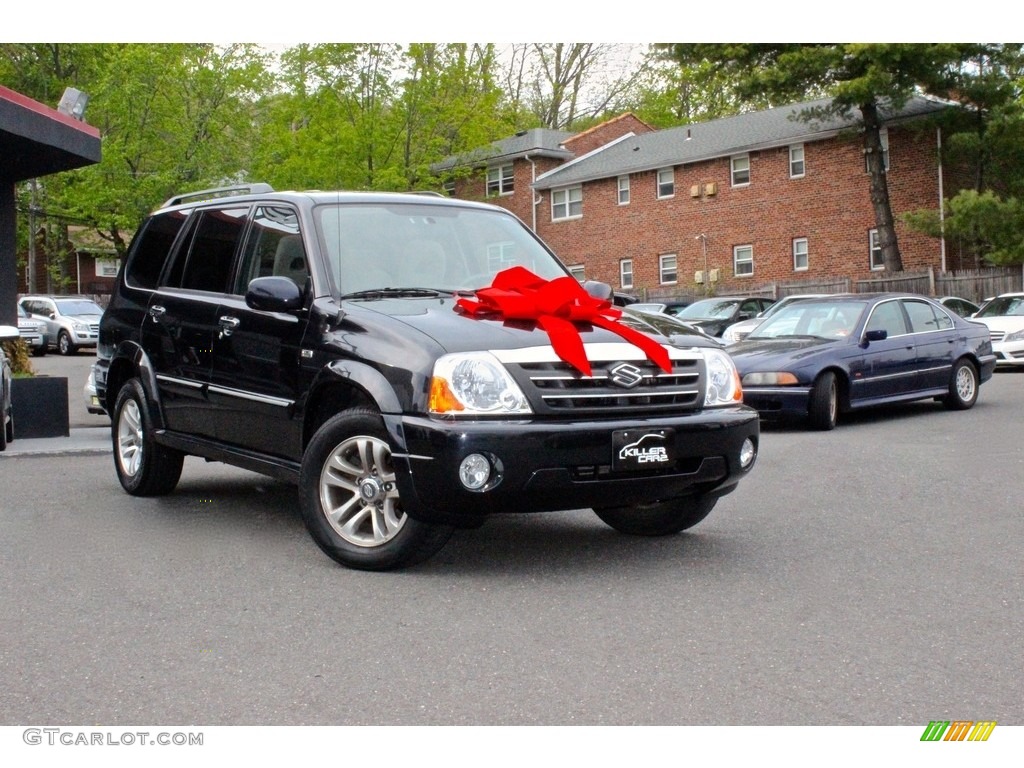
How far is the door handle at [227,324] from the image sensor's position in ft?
22.6

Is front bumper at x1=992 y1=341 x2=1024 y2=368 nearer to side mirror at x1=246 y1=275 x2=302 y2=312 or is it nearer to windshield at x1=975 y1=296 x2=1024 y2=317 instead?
windshield at x1=975 y1=296 x2=1024 y2=317

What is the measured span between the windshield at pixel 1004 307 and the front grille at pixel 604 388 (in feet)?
62.5

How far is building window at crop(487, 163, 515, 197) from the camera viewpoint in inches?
2032

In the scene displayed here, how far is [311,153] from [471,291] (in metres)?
35.3

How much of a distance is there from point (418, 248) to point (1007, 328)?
18220 millimetres

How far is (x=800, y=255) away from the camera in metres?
40.3

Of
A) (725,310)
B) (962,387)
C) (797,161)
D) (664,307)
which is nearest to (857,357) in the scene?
(962,387)

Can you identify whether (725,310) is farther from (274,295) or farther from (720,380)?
(274,295)

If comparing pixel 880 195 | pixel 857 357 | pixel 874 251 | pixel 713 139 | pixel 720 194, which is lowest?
pixel 857 357

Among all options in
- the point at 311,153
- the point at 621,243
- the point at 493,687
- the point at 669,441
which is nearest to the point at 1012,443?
the point at 669,441

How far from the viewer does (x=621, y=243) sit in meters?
46.5

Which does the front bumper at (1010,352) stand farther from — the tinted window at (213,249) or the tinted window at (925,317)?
the tinted window at (213,249)

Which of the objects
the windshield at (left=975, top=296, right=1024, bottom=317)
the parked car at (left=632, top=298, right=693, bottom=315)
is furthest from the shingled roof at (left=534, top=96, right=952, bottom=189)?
the windshield at (left=975, top=296, right=1024, bottom=317)

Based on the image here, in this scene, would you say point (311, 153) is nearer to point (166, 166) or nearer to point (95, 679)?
point (166, 166)
